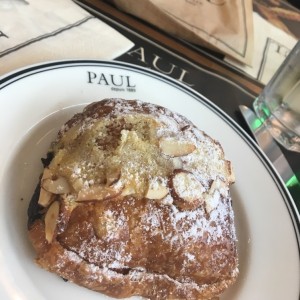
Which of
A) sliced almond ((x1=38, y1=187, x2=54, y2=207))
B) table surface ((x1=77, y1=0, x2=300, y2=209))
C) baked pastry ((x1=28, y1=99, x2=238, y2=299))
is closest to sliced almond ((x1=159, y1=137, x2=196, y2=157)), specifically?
baked pastry ((x1=28, y1=99, x2=238, y2=299))

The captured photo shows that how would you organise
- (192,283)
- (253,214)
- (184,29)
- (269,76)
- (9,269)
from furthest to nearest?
(269,76) → (184,29) → (253,214) → (192,283) → (9,269)

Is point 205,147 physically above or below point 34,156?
above

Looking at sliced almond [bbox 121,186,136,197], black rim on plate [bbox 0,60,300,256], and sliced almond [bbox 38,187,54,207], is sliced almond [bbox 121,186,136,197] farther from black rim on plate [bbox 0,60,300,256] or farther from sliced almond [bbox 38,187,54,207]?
black rim on plate [bbox 0,60,300,256]

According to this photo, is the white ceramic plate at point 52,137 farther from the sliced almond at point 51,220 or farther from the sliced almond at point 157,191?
the sliced almond at point 157,191

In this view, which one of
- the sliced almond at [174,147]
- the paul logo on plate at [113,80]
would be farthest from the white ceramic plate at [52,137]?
the sliced almond at [174,147]

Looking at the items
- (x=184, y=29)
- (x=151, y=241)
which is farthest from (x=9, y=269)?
(x=184, y=29)

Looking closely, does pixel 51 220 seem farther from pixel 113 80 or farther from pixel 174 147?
pixel 113 80

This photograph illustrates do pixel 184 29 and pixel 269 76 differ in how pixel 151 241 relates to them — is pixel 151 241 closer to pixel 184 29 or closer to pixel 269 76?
pixel 184 29
